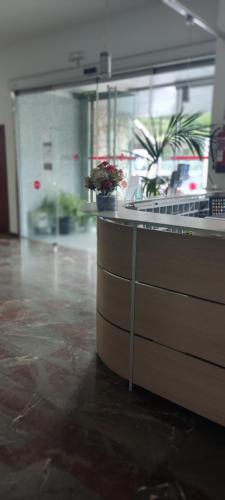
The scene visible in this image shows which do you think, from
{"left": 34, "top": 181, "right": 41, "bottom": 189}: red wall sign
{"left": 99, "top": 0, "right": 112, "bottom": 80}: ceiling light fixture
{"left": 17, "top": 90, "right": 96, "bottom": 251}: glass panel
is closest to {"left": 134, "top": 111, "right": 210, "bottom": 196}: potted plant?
{"left": 99, "top": 0, "right": 112, "bottom": 80}: ceiling light fixture

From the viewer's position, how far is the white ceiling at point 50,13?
5121 mm

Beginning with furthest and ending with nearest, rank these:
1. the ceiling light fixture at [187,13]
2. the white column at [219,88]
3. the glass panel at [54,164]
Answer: the glass panel at [54,164], the white column at [219,88], the ceiling light fixture at [187,13]

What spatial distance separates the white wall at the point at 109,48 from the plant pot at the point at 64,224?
1.32 meters

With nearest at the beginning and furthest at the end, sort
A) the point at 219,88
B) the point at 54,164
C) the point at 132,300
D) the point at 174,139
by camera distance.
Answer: the point at 132,300 < the point at 174,139 < the point at 219,88 < the point at 54,164

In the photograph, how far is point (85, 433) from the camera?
230 centimetres

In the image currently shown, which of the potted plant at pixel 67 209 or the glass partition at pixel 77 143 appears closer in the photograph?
the glass partition at pixel 77 143

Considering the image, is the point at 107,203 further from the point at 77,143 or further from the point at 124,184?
the point at 77,143

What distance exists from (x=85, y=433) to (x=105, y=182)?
1669 millimetres

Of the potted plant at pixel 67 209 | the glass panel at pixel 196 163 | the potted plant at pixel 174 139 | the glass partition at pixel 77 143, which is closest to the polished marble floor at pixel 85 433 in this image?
the potted plant at pixel 174 139

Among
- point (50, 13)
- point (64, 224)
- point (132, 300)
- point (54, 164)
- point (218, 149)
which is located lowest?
point (64, 224)

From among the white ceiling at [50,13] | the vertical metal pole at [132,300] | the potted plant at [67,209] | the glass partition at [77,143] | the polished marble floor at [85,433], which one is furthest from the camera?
the potted plant at [67,209]

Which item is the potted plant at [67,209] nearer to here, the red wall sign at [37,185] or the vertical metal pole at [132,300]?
the red wall sign at [37,185]

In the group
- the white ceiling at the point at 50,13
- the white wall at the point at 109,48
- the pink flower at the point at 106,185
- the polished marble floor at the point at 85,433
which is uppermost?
the white ceiling at the point at 50,13

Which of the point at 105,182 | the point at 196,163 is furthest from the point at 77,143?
the point at 105,182
